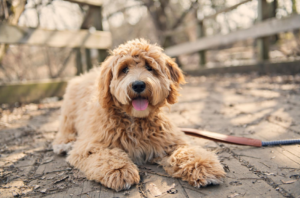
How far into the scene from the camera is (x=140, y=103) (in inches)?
102

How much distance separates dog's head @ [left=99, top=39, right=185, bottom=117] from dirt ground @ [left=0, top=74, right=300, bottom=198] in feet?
2.42

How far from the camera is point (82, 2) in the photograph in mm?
5824

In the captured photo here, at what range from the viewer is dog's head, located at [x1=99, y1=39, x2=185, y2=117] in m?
2.51

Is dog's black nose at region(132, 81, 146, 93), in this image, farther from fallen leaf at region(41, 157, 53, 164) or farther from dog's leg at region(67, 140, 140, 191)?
fallen leaf at region(41, 157, 53, 164)

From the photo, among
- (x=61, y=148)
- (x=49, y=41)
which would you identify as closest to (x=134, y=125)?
(x=61, y=148)

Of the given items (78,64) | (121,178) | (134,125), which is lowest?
(121,178)

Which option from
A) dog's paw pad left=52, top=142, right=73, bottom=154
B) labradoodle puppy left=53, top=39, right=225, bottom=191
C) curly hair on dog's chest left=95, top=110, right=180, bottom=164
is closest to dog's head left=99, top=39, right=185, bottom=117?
labradoodle puppy left=53, top=39, right=225, bottom=191

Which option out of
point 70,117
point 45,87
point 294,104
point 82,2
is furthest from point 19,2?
point 294,104

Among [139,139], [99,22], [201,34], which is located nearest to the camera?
[139,139]

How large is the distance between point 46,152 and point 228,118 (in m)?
2.90

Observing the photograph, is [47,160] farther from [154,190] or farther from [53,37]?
[53,37]

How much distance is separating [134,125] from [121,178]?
75 cm

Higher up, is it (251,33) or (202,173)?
(251,33)

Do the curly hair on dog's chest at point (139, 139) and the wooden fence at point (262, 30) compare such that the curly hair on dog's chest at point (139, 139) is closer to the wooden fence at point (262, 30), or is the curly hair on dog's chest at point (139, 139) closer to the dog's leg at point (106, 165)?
the dog's leg at point (106, 165)
